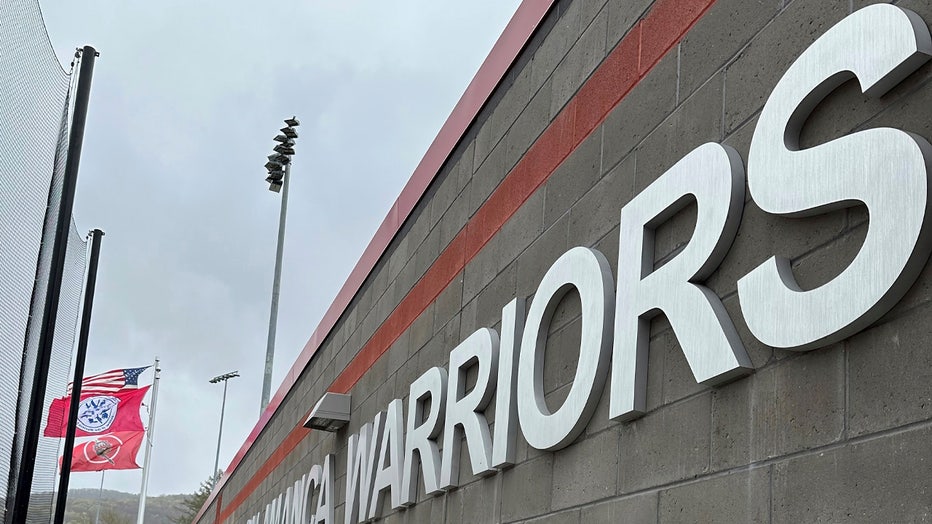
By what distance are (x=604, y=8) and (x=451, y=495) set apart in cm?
254

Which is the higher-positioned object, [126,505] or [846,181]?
[126,505]

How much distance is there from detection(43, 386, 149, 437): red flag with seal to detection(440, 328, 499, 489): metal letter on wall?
670 inches

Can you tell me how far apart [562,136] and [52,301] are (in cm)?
517

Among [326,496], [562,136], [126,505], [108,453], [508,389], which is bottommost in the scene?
[326,496]

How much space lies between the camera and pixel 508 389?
4.66 m

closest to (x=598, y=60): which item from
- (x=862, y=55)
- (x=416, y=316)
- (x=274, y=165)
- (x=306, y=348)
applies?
(x=862, y=55)

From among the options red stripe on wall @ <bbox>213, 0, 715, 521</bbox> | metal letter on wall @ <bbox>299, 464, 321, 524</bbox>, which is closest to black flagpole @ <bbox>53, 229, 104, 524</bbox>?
metal letter on wall @ <bbox>299, 464, 321, 524</bbox>

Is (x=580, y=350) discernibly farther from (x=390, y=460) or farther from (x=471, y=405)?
(x=390, y=460)

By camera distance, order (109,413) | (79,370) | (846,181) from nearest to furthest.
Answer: (846,181) → (79,370) → (109,413)

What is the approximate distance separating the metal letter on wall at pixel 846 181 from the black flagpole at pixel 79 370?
44.7 feet

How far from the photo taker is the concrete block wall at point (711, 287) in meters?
2.43

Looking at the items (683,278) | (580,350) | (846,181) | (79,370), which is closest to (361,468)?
(580,350)

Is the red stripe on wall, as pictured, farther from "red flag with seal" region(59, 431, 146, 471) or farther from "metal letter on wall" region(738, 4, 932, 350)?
"red flag with seal" region(59, 431, 146, 471)

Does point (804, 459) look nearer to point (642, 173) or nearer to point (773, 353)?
point (773, 353)
